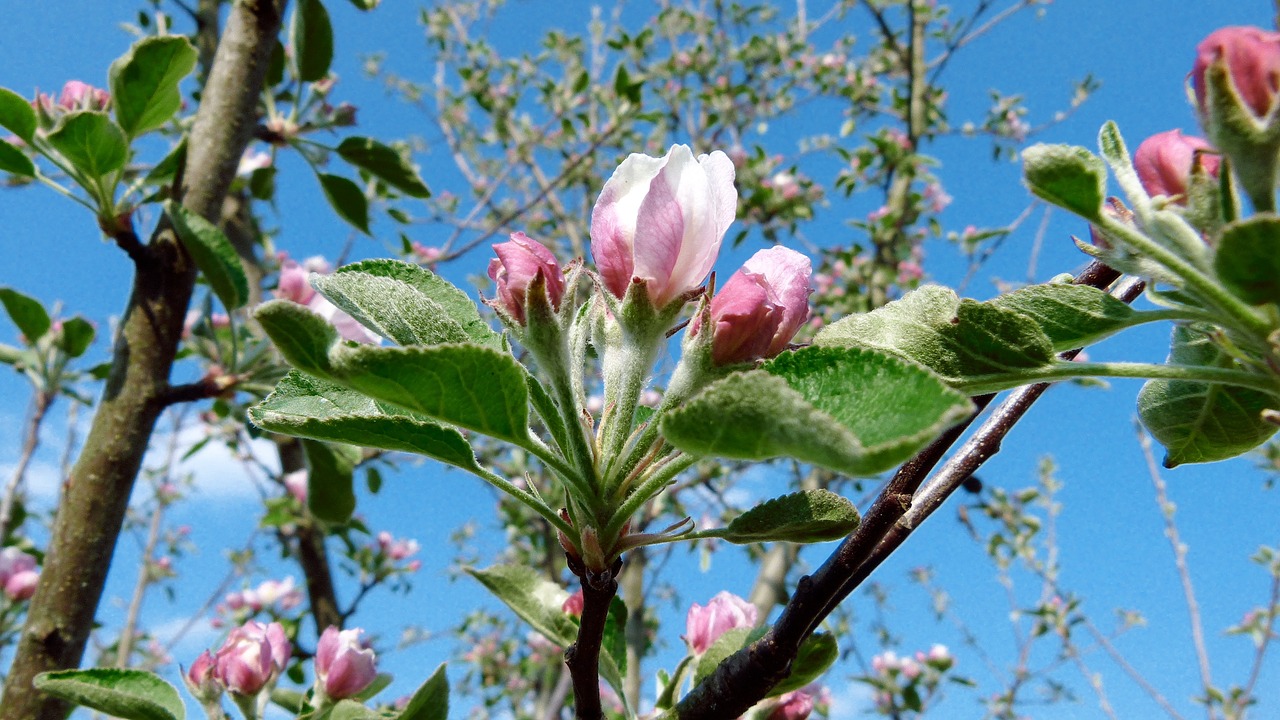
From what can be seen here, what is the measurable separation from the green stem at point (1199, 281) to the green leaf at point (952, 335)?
71 millimetres

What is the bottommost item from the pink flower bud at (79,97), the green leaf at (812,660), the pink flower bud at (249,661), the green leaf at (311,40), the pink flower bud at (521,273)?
the green leaf at (812,660)

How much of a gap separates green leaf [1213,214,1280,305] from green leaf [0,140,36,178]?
1570 mm

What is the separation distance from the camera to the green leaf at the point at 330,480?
1.65 m

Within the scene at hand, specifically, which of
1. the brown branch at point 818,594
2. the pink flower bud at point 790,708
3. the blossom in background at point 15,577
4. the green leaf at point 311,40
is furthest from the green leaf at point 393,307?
the blossom in background at point 15,577

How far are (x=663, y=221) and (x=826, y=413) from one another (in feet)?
0.61

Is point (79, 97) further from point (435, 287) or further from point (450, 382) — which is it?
point (450, 382)

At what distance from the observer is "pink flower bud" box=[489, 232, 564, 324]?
529 millimetres

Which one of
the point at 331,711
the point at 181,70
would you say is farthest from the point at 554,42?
the point at 331,711

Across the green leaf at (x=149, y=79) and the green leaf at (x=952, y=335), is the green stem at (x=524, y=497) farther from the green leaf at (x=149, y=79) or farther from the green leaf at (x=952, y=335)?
the green leaf at (x=149, y=79)

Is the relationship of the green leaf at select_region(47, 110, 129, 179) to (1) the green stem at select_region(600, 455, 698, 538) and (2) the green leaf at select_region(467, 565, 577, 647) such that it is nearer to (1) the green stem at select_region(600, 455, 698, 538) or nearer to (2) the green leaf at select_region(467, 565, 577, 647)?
(2) the green leaf at select_region(467, 565, 577, 647)

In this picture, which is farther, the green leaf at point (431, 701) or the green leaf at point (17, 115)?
the green leaf at point (17, 115)

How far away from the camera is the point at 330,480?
5.50 ft

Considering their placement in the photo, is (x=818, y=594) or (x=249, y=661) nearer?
(x=818, y=594)

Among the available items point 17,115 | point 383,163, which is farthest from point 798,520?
point 383,163
